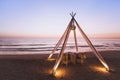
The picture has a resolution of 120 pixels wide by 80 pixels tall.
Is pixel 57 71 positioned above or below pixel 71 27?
below

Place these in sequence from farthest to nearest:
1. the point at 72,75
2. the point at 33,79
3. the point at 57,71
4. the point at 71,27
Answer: the point at 71,27 → the point at 57,71 → the point at 72,75 → the point at 33,79

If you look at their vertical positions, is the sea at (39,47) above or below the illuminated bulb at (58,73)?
A: below

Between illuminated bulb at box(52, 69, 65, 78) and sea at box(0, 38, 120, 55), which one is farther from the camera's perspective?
sea at box(0, 38, 120, 55)

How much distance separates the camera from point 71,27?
10352 mm

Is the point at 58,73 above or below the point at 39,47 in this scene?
above

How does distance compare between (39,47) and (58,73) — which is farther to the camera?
(39,47)

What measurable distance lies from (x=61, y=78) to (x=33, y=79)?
1.73m

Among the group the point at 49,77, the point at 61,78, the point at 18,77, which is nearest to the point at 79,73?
the point at 61,78

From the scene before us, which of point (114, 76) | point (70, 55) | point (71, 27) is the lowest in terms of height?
point (114, 76)

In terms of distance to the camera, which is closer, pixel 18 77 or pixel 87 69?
pixel 18 77

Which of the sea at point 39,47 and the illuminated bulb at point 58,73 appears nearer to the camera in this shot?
the illuminated bulb at point 58,73

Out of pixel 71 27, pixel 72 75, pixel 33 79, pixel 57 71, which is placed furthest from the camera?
pixel 71 27

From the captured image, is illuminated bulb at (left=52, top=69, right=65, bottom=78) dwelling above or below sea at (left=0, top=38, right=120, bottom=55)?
above

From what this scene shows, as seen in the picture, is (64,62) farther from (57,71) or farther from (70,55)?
(57,71)
